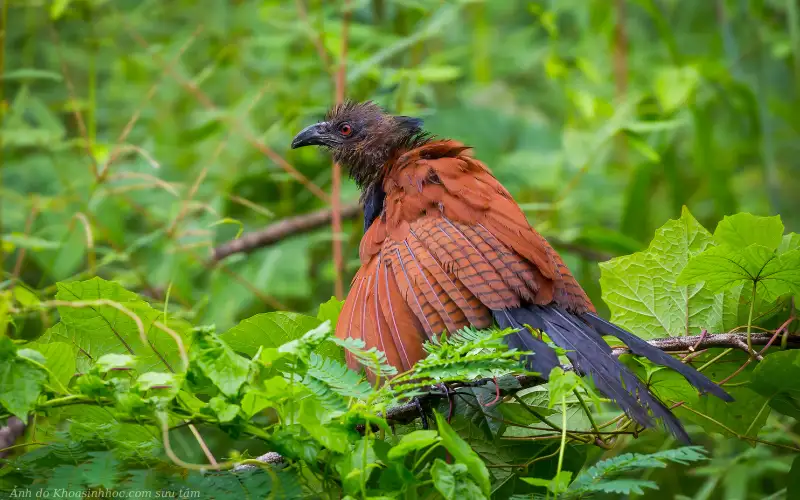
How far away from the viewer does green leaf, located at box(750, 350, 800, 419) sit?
1481 millimetres

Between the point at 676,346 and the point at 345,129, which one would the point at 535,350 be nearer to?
the point at 676,346

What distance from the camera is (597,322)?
1.83 meters

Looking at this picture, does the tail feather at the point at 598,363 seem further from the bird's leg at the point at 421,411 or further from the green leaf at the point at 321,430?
the green leaf at the point at 321,430

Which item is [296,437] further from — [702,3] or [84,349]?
[702,3]

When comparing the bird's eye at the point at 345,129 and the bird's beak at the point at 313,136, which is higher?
the bird's eye at the point at 345,129

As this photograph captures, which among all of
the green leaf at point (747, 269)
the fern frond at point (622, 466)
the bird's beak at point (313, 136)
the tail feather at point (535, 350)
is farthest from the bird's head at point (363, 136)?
the fern frond at point (622, 466)

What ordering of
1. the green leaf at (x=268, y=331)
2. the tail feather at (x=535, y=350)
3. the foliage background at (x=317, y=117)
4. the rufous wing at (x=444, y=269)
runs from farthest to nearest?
the foliage background at (x=317, y=117), the rufous wing at (x=444, y=269), the green leaf at (x=268, y=331), the tail feather at (x=535, y=350)

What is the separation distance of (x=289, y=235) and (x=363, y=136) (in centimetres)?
96

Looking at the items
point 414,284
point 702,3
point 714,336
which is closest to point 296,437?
point 414,284

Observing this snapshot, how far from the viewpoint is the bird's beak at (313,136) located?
9.75 feet

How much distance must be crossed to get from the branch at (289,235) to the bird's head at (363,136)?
2.09 ft

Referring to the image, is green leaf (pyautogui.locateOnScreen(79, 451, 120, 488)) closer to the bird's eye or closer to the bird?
the bird

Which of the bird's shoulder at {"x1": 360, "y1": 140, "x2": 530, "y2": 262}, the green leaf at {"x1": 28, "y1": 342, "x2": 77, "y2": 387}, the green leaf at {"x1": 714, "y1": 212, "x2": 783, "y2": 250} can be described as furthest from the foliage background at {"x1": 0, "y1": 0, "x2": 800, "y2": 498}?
the green leaf at {"x1": 714, "y1": 212, "x2": 783, "y2": 250}

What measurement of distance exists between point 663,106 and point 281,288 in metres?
→ 1.88
